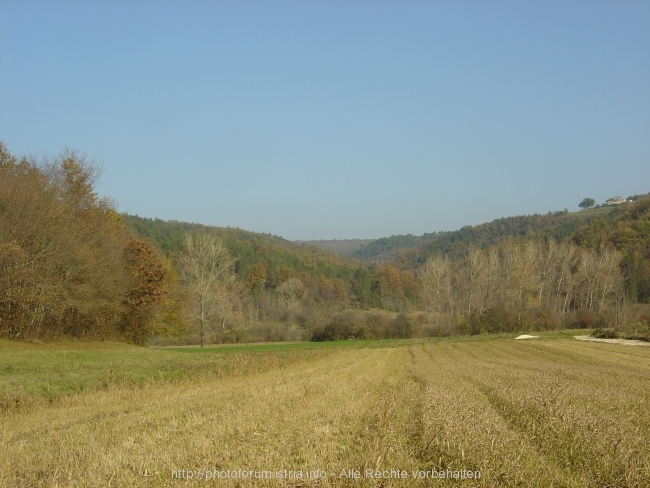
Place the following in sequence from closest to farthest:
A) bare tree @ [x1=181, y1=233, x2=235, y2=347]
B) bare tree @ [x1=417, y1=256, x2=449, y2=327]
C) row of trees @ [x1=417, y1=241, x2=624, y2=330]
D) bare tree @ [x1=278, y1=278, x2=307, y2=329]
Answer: bare tree @ [x1=181, y1=233, x2=235, y2=347] → row of trees @ [x1=417, y1=241, x2=624, y2=330] → bare tree @ [x1=417, y1=256, x2=449, y2=327] → bare tree @ [x1=278, y1=278, x2=307, y2=329]

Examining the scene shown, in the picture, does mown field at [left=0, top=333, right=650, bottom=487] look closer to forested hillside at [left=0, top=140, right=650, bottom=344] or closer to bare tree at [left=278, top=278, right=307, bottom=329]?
forested hillside at [left=0, top=140, right=650, bottom=344]

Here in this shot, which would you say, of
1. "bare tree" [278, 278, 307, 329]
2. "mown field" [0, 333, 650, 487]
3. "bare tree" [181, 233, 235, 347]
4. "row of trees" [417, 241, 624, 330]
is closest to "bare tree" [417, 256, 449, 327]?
"row of trees" [417, 241, 624, 330]

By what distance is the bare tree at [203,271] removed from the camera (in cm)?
6291

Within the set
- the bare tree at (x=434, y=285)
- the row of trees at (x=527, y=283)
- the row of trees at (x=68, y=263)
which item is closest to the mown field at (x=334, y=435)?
the row of trees at (x=68, y=263)

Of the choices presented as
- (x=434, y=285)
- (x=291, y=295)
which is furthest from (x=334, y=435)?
(x=291, y=295)

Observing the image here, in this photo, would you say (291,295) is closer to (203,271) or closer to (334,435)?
(203,271)

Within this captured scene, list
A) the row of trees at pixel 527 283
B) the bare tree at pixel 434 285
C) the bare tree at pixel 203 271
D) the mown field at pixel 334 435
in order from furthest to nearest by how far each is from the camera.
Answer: the bare tree at pixel 434 285
the row of trees at pixel 527 283
the bare tree at pixel 203 271
the mown field at pixel 334 435

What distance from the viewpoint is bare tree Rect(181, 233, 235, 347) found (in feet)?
206

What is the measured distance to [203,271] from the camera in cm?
6303

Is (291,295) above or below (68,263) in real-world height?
below

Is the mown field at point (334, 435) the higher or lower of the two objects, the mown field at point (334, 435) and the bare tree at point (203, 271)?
the lower

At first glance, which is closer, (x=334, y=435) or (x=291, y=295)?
(x=334, y=435)

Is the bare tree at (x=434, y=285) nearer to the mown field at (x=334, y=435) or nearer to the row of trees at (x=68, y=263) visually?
the row of trees at (x=68, y=263)

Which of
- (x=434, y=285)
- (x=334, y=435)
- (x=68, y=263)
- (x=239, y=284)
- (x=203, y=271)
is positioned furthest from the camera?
(x=239, y=284)
